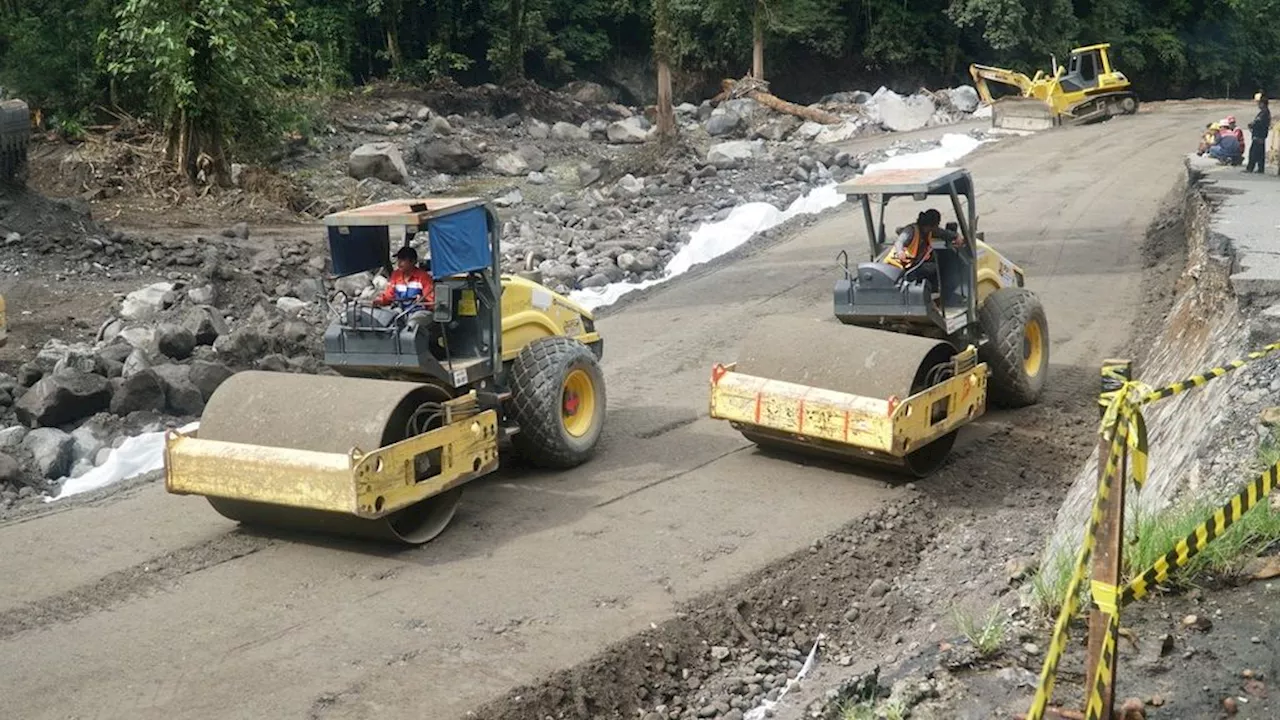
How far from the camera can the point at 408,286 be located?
9.82 metres

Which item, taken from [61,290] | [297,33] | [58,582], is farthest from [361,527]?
[297,33]

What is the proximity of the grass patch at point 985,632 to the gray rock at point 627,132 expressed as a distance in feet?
112

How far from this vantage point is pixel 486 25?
50.0 metres

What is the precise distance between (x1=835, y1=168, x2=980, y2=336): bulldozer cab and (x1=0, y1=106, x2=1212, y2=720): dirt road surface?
1118 mm

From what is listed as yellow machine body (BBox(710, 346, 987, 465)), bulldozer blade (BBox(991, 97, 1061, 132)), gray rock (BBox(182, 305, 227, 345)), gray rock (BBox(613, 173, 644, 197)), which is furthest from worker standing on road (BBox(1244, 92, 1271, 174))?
gray rock (BBox(182, 305, 227, 345))

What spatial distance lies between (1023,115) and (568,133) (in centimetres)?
1311

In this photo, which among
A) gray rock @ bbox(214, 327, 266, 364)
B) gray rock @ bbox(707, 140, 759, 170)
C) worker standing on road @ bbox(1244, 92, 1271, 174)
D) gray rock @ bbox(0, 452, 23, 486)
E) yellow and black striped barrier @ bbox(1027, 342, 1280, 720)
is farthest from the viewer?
gray rock @ bbox(707, 140, 759, 170)

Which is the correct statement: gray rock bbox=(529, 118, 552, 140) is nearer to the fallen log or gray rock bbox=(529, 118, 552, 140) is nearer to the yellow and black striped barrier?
the fallen log

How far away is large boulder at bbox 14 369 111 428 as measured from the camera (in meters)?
12.6

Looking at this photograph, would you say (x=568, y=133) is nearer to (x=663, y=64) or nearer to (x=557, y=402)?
(x=663, y=64)

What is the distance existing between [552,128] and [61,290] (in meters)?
24.0

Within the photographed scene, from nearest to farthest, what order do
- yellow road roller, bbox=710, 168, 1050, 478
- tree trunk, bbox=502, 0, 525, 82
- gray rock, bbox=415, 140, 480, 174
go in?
yellow road roller, bbox=710, 168, 1050, 478 → gray rock, bbox=415, 140, 480, 174 → tree trunk, bbox=502, 0, 525, 82

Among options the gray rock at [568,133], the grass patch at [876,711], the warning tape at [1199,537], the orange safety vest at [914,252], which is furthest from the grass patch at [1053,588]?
the gray rock at [568,133]

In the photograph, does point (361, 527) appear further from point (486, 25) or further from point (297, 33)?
point (486, 25)
